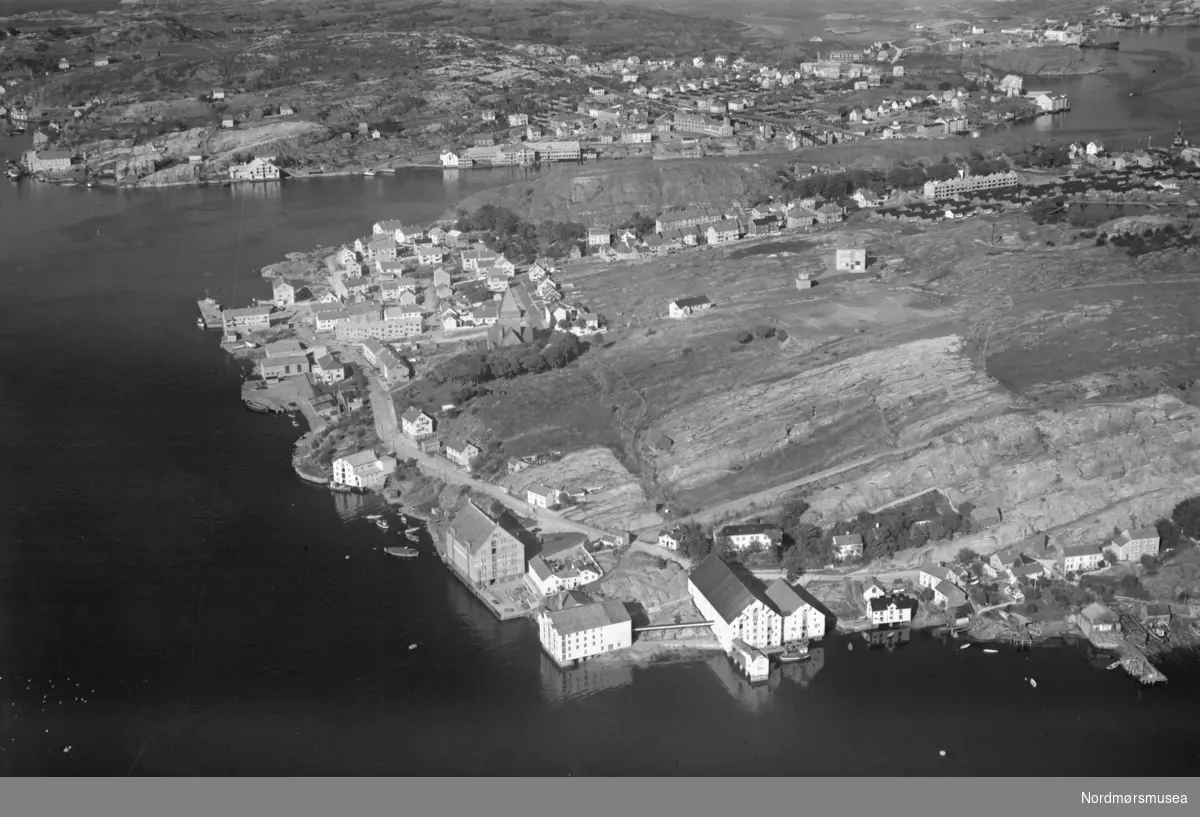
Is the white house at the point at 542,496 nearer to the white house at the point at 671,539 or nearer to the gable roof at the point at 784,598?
the white house at the point at 671,539

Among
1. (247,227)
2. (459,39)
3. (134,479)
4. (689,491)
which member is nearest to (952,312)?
(689,491)

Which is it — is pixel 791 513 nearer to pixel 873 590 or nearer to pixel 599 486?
pixel 873 590

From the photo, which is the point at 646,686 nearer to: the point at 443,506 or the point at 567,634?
the point at 567,634

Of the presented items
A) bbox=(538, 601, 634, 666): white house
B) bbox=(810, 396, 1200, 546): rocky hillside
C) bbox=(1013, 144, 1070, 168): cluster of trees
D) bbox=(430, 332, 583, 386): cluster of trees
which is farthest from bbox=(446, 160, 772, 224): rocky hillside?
bbox=(538, 601, 634, 666): white house

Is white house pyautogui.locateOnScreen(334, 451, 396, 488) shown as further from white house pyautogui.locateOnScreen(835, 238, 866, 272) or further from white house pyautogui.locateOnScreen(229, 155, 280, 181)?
white house pyautogui.locateOnScreen(229, 155, 280, 181)
